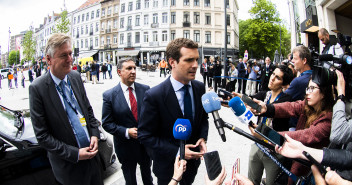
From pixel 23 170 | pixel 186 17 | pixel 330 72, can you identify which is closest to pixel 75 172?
pixel 23 170

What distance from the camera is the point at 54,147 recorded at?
1957mm

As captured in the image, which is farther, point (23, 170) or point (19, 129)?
point (19, 129)

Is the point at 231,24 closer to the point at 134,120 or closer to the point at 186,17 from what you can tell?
the point at 186,17

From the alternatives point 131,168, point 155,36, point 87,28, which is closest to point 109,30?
point 87,28

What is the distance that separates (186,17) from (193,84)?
41.6 meters

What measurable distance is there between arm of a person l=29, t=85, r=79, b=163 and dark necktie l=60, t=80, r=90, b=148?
0.18 meters

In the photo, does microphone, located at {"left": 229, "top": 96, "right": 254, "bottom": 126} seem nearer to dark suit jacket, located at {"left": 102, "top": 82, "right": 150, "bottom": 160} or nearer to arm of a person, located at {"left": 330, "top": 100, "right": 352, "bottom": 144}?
arm of a person, located at {"left": 330, "top": 100, "right": 352, "bottom": 144}

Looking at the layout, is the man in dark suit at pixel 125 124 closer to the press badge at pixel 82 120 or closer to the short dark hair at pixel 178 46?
the press badge at pixel 82 120

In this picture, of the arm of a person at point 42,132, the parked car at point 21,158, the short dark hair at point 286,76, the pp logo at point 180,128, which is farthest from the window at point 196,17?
the pp logo at point 180,128

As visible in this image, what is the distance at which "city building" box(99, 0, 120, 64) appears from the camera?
47219 millimetres

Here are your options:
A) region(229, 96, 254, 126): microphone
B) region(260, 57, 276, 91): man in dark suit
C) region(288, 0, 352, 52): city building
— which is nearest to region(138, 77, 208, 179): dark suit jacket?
region(229, 96, 254, 126): microphone

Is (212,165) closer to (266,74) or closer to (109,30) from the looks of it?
(266,74)

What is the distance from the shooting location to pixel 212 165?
1.36 metres

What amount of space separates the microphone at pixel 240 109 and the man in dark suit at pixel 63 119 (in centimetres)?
141
